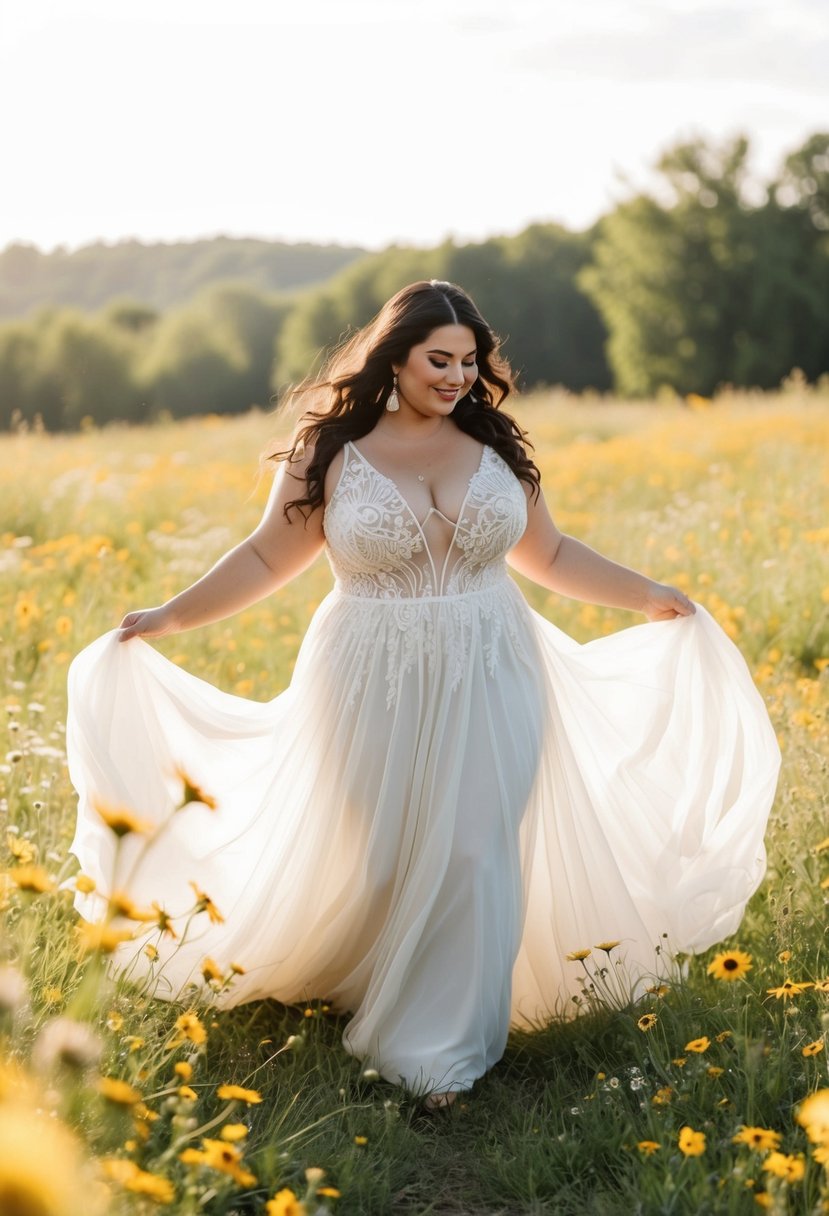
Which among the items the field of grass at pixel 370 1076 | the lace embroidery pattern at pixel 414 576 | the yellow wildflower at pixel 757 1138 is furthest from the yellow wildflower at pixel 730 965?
the lace embroidery pattern at pixel 414 576

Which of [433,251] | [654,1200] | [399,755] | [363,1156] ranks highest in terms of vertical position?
[433,251]

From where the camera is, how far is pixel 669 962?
12.0 feet

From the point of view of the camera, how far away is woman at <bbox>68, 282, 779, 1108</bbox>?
3.39 metres

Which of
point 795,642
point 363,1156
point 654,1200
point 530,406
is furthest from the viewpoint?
point 530,406

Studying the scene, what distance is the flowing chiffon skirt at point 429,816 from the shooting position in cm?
338

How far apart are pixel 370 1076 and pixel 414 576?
56.3 inches

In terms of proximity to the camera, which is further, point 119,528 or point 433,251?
point 433,251

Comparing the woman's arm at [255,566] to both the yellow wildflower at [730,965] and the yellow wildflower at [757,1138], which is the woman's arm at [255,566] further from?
the yellow wildflower at [757,1138]

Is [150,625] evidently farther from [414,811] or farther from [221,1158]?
[221,1158]

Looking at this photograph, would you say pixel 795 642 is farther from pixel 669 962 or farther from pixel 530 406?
pixel 530 406

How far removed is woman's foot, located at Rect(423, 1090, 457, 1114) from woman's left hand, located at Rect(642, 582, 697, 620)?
160 centimetres

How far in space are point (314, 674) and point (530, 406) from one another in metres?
15.5

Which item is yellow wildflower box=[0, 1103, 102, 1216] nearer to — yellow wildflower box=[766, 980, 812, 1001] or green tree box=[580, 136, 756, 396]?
yellow wildflower box=[766, 980, 812, 1001]

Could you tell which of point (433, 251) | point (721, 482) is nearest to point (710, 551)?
point (721, 482)
